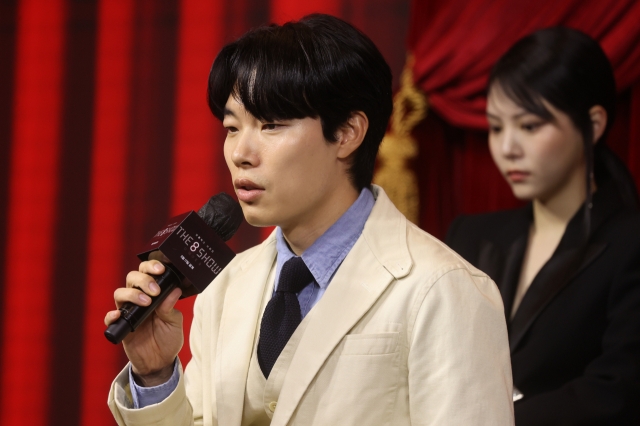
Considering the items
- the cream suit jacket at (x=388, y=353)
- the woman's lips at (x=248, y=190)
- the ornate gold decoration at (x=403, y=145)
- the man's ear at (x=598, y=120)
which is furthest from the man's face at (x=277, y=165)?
the ornate gold decoration at (x=403, y=145)

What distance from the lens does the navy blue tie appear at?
3.93 feet

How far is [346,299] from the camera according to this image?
1.14 m

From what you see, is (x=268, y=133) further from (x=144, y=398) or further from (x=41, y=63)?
(x=41, y=63)

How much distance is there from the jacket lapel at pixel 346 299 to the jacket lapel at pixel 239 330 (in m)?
0.11

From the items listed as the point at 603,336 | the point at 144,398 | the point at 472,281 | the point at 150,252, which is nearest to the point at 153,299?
the point at 150,252

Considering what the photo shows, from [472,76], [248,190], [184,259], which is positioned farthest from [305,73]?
[472,76]

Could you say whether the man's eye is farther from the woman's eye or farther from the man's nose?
the woman's eye

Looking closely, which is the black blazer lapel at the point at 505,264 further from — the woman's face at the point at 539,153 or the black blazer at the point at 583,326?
the woman's face at the point at 539,153

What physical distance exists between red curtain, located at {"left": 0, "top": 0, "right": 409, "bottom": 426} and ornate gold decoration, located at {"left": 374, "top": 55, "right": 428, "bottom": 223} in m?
0.43

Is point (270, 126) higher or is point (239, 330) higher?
point (270, 126)

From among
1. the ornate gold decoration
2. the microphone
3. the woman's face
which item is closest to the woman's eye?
the woman's face

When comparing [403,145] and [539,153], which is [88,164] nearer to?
[403,145]

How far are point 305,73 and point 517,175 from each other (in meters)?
0.91

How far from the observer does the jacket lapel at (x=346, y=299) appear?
111 cm
